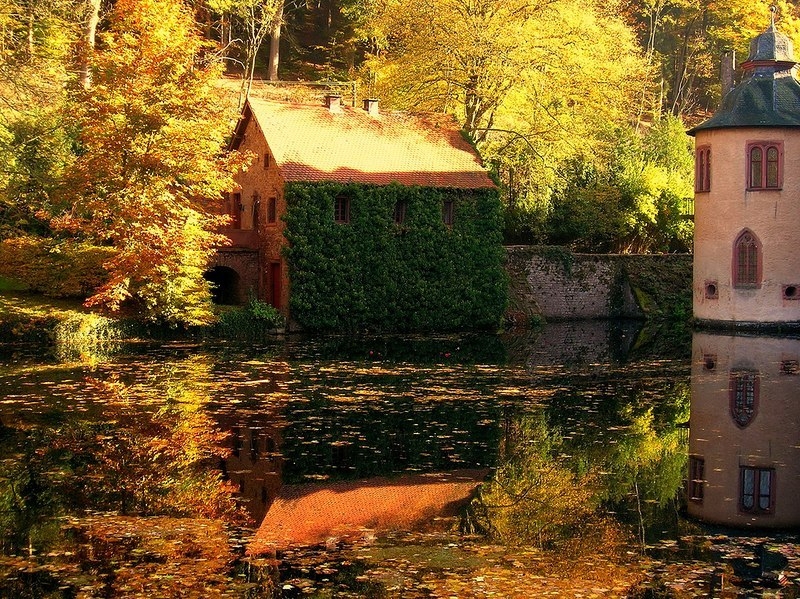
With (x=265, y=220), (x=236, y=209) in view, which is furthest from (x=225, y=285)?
(x=236, y=209)

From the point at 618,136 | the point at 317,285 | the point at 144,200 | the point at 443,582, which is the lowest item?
the point at 443,582

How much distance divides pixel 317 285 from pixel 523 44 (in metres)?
11.2

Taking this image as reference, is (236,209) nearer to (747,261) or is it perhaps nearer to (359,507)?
(747,261)

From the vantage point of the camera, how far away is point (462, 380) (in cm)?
2223

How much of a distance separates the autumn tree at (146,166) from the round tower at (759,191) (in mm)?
16271

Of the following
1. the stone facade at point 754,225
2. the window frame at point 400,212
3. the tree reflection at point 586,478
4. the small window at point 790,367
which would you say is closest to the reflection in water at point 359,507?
the tree reflection at point 586,478

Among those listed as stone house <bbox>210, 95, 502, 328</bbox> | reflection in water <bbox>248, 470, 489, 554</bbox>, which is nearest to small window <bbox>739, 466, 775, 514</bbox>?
reflection in water <bbox>248, 470, 489, 554</bbox>

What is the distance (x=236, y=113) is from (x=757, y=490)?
35.2m

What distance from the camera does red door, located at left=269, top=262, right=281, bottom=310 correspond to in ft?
114

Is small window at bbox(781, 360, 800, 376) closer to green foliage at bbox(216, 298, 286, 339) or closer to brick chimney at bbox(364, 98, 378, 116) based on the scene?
green foliage at bbox(216, 298, 286, 339)

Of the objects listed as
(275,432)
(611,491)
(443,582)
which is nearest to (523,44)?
(275,432)

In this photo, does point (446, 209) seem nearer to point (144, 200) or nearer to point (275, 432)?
point (144, 200)

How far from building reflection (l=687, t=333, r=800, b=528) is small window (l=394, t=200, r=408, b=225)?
1191 centimetres

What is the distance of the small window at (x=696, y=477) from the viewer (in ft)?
42.7
